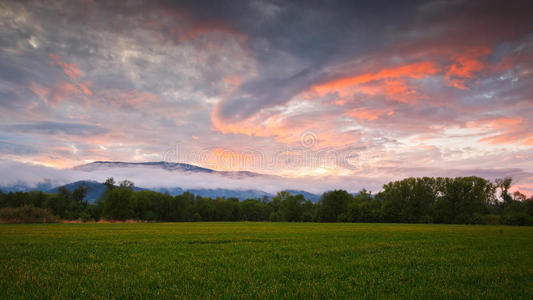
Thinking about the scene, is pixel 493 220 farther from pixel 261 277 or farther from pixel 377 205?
pixel 261 277

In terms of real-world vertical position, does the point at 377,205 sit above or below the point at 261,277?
below

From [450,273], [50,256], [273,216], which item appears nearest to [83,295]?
[50,256]

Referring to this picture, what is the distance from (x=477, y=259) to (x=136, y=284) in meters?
14.0

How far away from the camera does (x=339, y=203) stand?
10462 cm

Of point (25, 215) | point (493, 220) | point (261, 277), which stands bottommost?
point (493, 220)

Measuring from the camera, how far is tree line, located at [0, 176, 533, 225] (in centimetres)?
8156

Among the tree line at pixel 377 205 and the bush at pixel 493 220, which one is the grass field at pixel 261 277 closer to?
the tree line at pixel 377 205

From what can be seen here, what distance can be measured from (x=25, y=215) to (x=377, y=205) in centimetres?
10827

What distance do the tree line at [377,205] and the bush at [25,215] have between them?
18892mm

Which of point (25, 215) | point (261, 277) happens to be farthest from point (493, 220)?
point (25, 215)

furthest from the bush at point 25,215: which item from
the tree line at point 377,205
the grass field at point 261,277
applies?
the grass field at point 261,277

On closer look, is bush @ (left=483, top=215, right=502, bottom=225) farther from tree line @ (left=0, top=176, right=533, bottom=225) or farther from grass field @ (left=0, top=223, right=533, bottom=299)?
grass field @ (left=0, top=223, right=533, bottom=299)

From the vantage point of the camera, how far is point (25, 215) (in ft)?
147

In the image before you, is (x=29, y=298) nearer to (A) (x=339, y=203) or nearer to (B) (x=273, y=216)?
(A) (x=339, y=203)
